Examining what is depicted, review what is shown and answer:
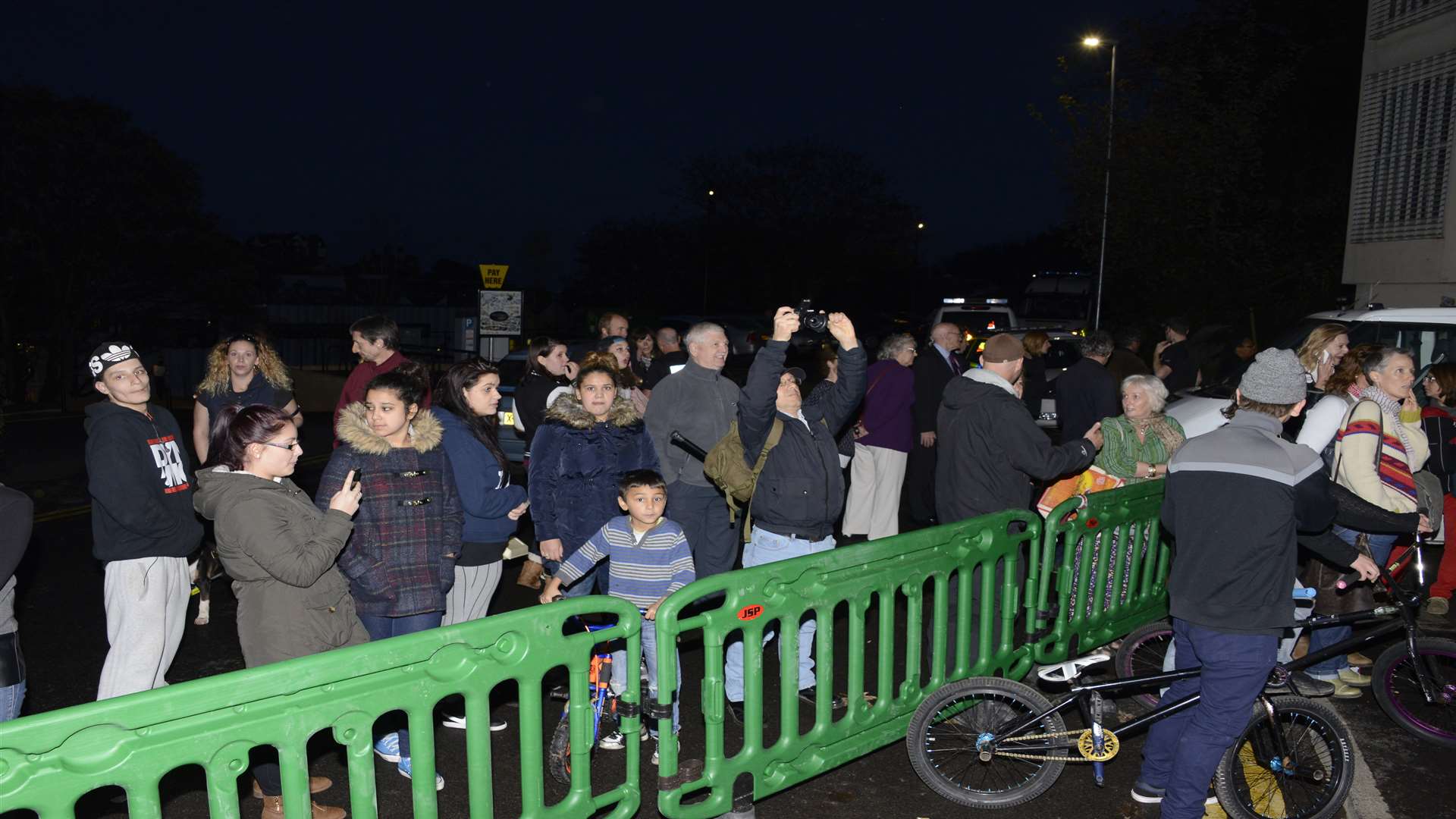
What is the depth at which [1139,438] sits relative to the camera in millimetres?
6711

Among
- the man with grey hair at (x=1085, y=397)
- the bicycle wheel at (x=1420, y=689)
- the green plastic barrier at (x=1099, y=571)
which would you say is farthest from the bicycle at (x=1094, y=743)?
the man with grey hair at (x=1085, y=397)

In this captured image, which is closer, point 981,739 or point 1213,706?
point 1213,706

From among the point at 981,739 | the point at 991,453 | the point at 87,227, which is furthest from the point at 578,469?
the point at 87,227

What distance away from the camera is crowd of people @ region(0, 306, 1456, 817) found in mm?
4133

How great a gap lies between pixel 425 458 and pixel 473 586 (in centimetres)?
99

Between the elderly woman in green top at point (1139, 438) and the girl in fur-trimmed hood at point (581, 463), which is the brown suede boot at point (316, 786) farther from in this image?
the elderly woman in green top at point (1139, 438)

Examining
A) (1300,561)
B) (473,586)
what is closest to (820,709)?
(473,586)

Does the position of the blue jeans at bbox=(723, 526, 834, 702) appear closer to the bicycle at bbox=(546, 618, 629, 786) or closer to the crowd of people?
the crowd of people

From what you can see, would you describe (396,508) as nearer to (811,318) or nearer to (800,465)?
(800,465)

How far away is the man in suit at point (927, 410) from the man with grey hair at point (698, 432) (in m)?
3.65

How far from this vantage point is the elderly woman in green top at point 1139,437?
6641 mm

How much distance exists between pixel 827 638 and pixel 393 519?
74.6 inches

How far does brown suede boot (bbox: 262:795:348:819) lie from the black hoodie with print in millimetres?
1311

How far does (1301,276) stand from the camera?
26.0 m
